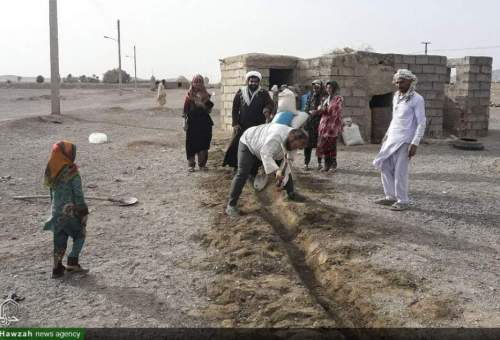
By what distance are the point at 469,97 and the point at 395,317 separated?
39.4 feet

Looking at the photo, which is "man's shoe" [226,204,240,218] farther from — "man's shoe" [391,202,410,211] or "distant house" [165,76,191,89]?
"distant house" [165,76,191,89]

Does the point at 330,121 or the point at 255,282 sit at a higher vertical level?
the point at 330,121

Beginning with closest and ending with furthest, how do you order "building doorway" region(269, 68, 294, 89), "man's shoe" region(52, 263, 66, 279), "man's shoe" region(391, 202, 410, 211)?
"man's shoe" region(52, 263, 66, 279) → "man's shoe" region(391, 202, 410, 211) → "building doorway" region(269, 68, 294, 89)

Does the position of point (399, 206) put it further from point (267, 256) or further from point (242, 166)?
point (267, 256)

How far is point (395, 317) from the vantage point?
10.2 ft

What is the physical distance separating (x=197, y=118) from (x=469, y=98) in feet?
30.1

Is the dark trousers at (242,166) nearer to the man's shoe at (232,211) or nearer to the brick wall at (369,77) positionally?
the man's shoe at (232,211)

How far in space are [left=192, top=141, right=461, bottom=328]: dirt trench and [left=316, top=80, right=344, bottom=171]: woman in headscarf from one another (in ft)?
7.14

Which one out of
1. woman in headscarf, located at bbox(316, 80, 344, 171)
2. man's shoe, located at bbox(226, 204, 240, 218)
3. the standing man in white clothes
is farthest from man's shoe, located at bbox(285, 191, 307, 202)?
woman in headscarf, located at bbox(316, 80, 344, 171)

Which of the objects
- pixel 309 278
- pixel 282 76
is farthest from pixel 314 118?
pixel 282 76

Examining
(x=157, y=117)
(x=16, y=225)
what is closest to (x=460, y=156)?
(x=16, y=225)

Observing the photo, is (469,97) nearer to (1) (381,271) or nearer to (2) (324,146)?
(2) (324,146)

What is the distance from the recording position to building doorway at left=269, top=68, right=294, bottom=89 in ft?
41.4

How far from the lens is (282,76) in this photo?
42.9ft
